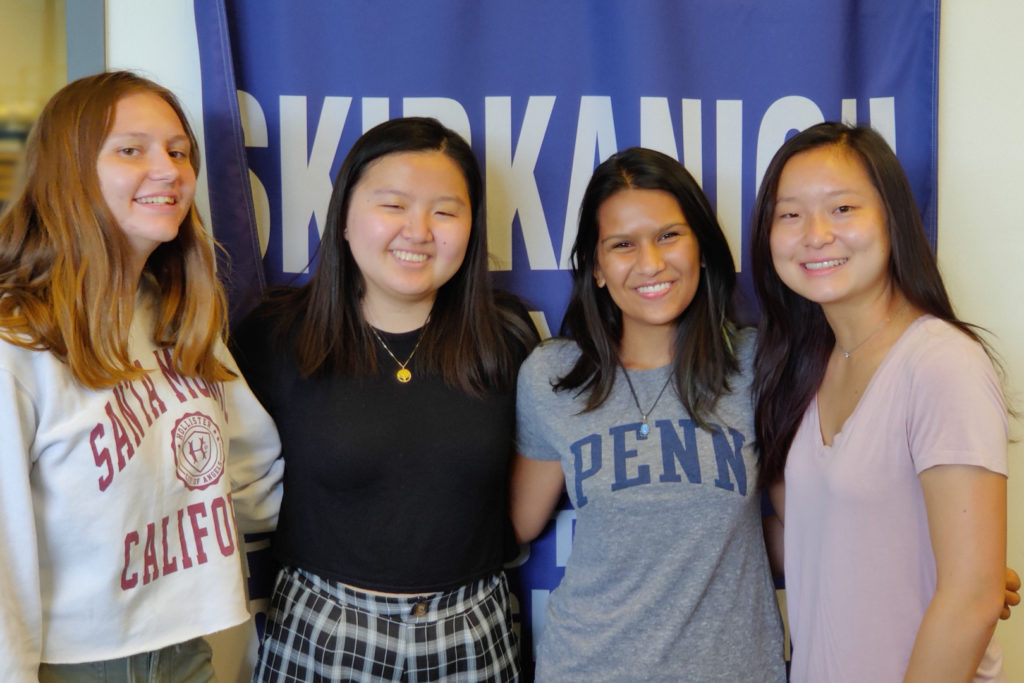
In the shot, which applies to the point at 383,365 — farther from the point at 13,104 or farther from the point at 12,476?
the point at 13,104

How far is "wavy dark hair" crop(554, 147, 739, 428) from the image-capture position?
1572 millimetres

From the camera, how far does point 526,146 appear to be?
74.2 inches

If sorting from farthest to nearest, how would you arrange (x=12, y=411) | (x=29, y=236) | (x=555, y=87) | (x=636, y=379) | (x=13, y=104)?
(x=555, y=87), (x=13, y=104), (x=636, y=379), (x=29, y=236), (x=12, y=411)

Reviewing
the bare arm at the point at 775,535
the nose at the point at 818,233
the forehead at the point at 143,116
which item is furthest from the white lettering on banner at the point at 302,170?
the bare arm at the point at 775,535

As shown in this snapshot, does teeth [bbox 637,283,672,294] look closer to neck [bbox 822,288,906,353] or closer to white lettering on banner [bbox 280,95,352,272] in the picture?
neck [bbox 822,288,906,353]

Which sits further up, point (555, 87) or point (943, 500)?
point (555, 87)

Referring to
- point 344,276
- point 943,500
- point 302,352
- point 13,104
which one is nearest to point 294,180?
point 344,276

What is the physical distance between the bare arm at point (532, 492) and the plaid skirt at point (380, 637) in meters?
0.20

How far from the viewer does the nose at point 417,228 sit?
1.58m

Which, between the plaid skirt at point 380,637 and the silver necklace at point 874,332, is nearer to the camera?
the silver necklace at point 874,332

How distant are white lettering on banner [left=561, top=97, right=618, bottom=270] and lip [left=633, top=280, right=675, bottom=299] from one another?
36 cm

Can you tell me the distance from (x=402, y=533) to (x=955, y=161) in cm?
147

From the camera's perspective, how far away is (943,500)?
1190 mm

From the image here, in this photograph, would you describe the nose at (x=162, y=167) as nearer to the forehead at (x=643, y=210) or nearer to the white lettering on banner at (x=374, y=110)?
the white lettering on banner at (x=374, y=110)
